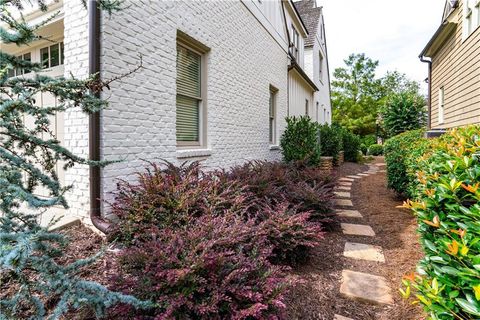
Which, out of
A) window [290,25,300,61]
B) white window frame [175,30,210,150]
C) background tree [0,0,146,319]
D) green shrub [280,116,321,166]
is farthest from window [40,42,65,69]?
window [290,25,300,61]

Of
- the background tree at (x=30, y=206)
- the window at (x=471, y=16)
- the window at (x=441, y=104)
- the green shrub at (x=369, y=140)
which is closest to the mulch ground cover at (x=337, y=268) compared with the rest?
the background tree at (x=30, y=206)

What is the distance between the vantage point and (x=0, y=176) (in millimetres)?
1060

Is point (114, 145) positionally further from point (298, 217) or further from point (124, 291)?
point (298, 217)

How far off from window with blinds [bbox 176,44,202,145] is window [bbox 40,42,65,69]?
162 cm

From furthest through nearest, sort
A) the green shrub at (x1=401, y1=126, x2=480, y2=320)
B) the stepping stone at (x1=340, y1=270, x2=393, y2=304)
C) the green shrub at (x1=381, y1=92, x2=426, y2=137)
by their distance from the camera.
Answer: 1. the green shrub at (x1=381, y1=92, x2=426, y2=137)
2. the stepping stone at (x1=340, y1=270, x2=393, y2=304)
3. the green shrub at (x1=401, y1=126, x2=480, y2=320)

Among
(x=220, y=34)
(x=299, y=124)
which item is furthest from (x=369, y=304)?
(x=299, y=124)

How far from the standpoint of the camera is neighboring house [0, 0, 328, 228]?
2.97m

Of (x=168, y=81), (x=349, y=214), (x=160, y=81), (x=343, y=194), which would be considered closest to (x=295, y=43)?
(x=343, y=194)

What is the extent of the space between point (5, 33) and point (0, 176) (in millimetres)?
655

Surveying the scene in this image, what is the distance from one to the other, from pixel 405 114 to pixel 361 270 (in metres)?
12.4

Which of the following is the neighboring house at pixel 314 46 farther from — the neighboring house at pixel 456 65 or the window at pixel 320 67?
the neighboring house at pixel 456 65

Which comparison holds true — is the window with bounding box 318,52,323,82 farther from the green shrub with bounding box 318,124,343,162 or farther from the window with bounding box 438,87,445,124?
the window with bounding box 438,87,445,124

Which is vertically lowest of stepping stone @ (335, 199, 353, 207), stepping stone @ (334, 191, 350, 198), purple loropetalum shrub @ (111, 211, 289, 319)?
stepping stone @ (335, 199, 353, 207)

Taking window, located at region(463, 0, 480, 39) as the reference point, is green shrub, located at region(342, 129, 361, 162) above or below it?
below
